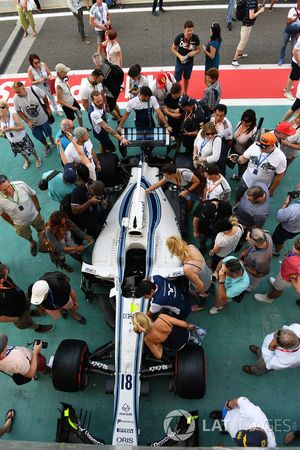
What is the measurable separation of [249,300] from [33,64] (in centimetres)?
595

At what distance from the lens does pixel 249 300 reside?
18.6 ft

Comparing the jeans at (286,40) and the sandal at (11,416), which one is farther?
the jeans at (286,40)

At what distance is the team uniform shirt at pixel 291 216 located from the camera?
4941 mm

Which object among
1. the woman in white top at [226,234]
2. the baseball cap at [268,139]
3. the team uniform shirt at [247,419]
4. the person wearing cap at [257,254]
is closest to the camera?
the team uniform shirt at [247,419]

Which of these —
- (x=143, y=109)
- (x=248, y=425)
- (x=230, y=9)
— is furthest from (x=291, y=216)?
(x=230, y=9)

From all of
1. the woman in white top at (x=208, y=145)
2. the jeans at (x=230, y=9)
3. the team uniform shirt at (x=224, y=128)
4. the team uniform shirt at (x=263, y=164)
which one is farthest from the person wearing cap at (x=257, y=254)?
the jeans at (x=230, y=9)

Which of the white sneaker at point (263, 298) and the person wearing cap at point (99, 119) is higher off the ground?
the person wearing cap at point (99, 119)

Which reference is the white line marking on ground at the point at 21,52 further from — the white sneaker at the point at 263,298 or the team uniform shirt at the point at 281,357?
the team uniform shirt at the point at 281,357

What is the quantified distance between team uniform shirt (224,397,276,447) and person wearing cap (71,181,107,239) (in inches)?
122

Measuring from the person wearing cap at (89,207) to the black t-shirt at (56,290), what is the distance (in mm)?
1052

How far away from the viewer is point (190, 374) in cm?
434

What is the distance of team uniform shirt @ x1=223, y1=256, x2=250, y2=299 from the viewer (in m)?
4.51

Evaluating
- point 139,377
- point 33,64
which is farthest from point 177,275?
point 33,64

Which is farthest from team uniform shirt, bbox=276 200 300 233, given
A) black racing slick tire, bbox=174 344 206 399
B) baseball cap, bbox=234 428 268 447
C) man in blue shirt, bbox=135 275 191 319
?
baseball cap, bbox=234 428 268 447
